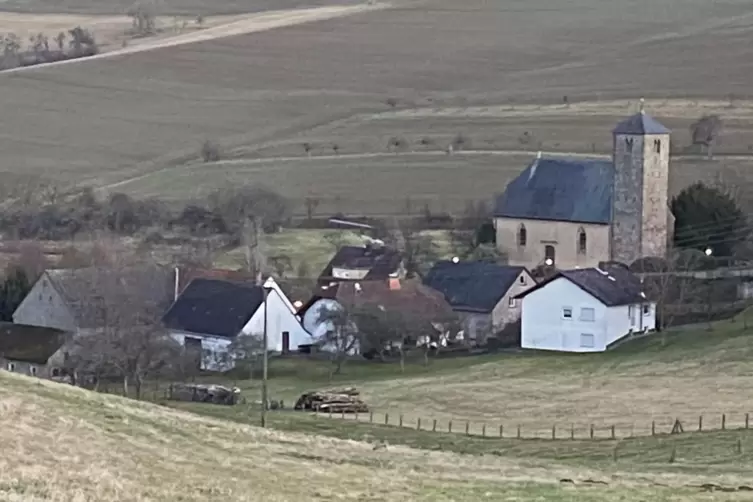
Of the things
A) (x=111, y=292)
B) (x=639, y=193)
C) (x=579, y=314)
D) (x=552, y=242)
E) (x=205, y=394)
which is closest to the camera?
(x=205, y=394)

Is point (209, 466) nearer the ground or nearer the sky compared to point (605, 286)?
nearer the ground

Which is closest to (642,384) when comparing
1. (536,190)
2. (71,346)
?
(71,346)

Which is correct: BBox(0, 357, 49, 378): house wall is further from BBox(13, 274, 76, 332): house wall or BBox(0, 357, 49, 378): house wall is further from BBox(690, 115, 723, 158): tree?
BBox(690, 115, 723, 158): tree

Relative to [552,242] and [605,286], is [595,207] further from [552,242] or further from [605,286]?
[605,286]

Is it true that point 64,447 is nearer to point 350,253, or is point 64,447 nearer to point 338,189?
point 350,253

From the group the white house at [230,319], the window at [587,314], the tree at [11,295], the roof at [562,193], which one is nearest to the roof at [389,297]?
the white house at [230,319]

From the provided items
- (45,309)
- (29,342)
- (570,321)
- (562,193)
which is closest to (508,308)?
(570,321)

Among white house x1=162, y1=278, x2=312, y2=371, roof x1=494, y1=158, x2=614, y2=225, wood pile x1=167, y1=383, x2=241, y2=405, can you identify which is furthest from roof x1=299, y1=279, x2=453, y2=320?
wood pile x1=167, y1=383, x2=241, y2=405
